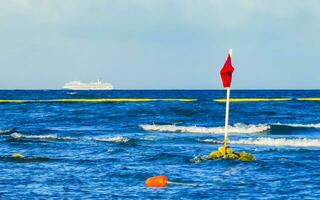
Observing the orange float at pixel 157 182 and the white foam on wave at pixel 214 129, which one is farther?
the white foam on wave at pixel 214 129

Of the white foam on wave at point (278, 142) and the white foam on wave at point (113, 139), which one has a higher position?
the white foam on wave at point (278, 142)

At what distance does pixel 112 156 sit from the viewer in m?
25.5

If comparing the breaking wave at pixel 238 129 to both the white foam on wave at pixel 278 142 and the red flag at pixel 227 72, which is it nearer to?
the white foam on wave at pixel 278 142

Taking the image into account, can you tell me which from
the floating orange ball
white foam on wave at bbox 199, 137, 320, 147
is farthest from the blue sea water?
the floating orange ball

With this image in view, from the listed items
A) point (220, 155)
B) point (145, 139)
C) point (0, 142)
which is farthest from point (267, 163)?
point (0, 142)

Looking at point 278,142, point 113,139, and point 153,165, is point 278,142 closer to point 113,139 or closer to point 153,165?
point 113,139

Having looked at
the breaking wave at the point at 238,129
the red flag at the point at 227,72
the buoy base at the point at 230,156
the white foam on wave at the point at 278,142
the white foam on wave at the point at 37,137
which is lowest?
the white foam on wave at the point at 37,137

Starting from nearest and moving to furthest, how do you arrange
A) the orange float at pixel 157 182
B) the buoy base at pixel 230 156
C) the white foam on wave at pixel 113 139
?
the orange float at pixel 157 182
the buoy base at pixel 230 156
the white foam on wave at pixel 113 139

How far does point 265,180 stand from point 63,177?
206 inches

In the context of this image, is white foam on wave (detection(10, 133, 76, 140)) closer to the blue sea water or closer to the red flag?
the blue sea water

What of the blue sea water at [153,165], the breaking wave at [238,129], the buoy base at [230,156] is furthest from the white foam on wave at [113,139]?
the buoy base at [230,156]

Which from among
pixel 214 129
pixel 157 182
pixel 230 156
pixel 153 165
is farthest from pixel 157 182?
pixel 214 129

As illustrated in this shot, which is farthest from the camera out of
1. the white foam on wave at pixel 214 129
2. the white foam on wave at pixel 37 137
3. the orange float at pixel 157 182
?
the white foam on wave at pixel 214 129

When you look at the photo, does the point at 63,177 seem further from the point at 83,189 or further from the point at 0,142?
the point at 0,142
